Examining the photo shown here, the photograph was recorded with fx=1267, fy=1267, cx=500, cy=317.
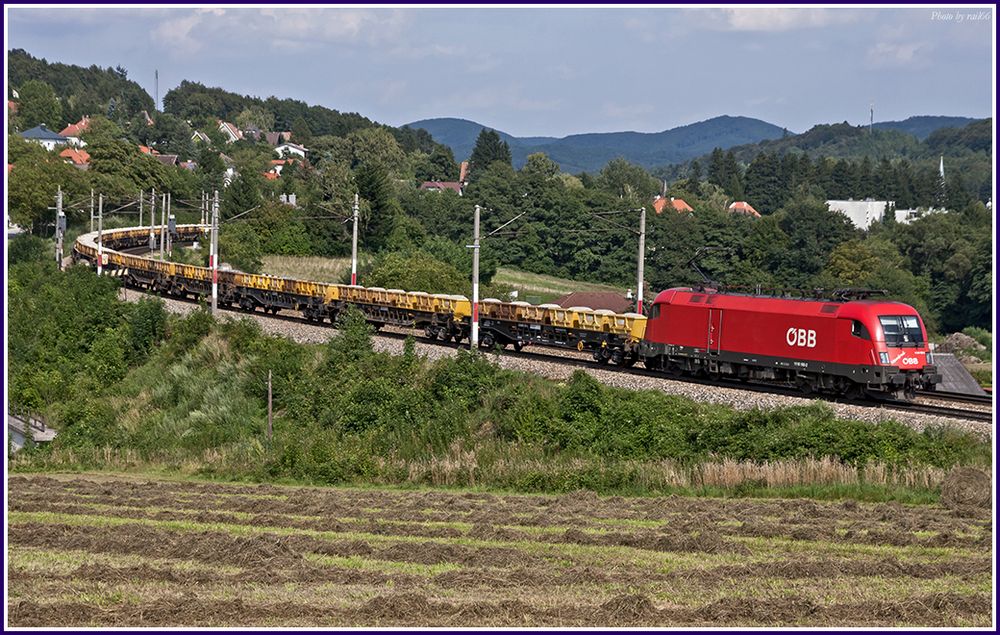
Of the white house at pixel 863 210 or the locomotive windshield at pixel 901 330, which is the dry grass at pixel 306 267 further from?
the white house at pixel 863 210

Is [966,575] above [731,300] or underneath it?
underneath

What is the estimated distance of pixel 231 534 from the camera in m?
25.8

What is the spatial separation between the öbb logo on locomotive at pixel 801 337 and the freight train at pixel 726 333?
Result: 0.03 m

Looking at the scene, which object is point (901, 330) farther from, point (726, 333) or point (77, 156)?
point (77, 156)

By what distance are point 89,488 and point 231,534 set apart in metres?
9.27

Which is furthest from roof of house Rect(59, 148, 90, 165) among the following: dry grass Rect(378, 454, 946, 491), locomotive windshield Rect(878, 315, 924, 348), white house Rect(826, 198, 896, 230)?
locomotive windshield Rect(878, 315, 924, 348)

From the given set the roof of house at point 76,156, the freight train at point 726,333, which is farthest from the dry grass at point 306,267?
the roof of house at point 76,156

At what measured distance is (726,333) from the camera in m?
42.1

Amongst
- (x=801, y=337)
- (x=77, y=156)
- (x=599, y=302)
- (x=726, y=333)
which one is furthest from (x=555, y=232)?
(x=801, y=337)

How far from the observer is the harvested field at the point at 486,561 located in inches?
750

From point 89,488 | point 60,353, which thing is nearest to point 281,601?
point 89,488

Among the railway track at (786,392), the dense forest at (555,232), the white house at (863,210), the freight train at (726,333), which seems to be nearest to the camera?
the railway track at (786,392)

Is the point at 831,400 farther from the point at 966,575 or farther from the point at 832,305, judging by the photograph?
the point at 966,575

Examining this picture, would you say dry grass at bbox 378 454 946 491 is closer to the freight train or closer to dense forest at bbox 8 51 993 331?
the freight train
